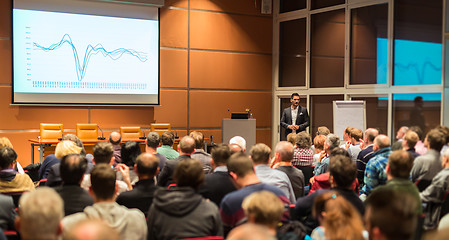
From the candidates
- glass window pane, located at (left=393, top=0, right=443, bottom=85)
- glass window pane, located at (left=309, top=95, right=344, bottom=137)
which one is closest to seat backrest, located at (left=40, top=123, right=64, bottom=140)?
glass window pane, located at (left=309, top=95, right=344, bottom=137)

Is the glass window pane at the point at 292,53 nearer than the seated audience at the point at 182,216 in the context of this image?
No

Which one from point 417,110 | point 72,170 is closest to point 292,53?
point 417,110

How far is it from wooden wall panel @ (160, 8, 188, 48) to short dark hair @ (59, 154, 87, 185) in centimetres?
686

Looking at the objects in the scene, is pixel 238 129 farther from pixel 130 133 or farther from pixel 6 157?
pixel 6 157

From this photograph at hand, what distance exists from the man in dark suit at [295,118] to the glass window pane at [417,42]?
1.79m

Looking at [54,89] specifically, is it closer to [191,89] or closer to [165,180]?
[191,89]

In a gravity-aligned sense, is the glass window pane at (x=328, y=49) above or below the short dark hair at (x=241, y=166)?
above

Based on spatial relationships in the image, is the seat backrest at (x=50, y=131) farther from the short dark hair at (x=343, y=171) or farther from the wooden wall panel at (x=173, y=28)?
the short dark hair at (x=343, y=171)

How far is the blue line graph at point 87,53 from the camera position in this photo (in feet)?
28.7

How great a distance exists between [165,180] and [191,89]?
606cm

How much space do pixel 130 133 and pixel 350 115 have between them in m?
4.28

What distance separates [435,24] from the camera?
781 centimetres

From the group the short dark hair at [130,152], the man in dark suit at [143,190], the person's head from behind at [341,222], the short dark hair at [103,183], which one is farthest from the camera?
the short dark hair at [130,152]

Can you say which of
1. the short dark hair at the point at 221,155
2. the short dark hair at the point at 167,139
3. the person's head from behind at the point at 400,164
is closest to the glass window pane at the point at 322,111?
the short dark hair at the point at 167,139
